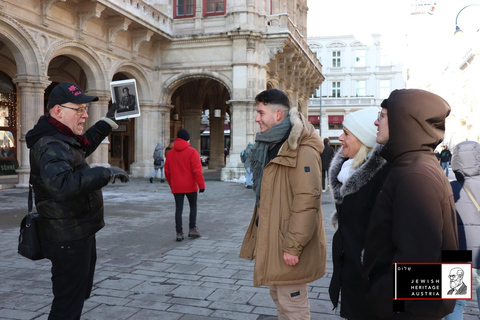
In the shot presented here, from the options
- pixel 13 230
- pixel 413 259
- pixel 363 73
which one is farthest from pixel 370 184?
pixel 363 73

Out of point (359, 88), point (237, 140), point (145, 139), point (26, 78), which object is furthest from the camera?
point (359, 88)

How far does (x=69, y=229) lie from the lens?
104 inches

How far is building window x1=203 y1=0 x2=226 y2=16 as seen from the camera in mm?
19391

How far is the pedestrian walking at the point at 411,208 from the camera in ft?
5.27

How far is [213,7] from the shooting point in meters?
19.5

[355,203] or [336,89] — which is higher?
[336,89]

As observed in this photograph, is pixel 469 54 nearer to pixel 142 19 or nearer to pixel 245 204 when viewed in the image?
pixel 142 19

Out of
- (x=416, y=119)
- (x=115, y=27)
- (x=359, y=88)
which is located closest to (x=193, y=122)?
(x=115, y=27)

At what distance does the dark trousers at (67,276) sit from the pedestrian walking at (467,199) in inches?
103

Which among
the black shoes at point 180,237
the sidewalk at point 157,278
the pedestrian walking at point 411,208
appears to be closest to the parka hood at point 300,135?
the pedestrian walking at point 411,208

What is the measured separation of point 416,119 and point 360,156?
2.46ft

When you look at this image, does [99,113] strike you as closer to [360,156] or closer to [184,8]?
[184,8]

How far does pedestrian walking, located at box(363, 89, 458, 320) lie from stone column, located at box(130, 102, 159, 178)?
1857 centimetres

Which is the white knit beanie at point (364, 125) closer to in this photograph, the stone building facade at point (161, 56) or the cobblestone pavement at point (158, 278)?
the cobblestone pavement at point (158, 278)
